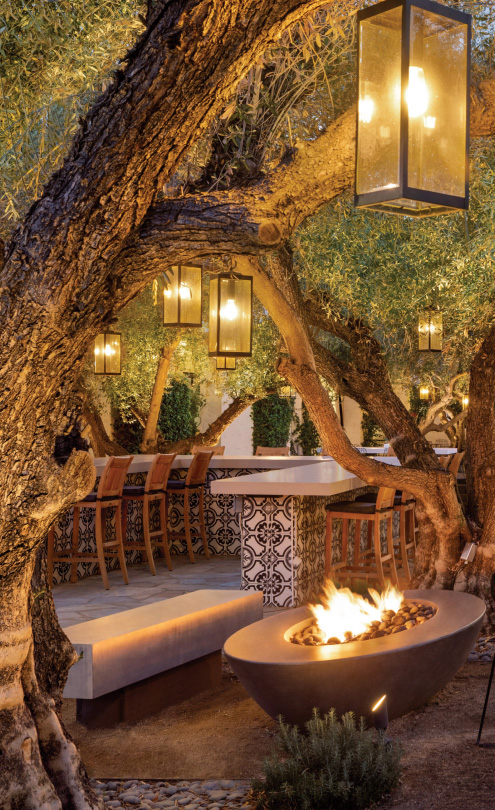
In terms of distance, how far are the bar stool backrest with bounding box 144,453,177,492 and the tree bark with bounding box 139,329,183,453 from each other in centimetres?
364

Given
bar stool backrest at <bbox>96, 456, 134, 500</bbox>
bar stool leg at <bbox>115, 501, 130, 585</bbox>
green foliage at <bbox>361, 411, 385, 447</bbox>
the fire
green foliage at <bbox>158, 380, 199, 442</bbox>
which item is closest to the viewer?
the fire

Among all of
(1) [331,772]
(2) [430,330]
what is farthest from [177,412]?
(1) [331,772]

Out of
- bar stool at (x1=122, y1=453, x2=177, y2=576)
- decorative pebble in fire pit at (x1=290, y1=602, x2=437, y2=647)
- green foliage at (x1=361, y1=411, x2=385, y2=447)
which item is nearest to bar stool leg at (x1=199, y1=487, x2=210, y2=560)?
bar stool at (x1=122, y1=453, x2=177, y2=576)

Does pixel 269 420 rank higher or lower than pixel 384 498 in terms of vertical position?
higher

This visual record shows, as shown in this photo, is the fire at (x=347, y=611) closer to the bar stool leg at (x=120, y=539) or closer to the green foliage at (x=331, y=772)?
the green foliage at (x=331, y=772)

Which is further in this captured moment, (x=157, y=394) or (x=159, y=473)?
(x=157, y=394)

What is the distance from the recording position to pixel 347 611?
5223mm

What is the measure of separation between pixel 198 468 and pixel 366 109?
7852 mm

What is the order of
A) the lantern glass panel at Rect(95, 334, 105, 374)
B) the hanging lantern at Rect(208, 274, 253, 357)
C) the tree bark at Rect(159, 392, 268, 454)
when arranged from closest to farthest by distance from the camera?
the hanging lantern at Rect(208, 274, 253, 357) < the lantern glass panel at Rect(95, 334, 105, 374) < the tree bark at Rect(159, 392, 268, 454)

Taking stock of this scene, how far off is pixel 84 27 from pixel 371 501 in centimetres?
538

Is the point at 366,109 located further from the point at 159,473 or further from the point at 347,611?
the point at 159,473

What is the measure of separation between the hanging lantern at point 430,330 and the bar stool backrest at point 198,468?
2.81 metres

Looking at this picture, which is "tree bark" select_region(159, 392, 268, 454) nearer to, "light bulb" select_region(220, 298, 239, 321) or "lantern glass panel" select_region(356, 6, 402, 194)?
"light bulb" select_region(220, 298, 239, 321)

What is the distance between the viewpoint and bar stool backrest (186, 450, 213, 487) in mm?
10250
